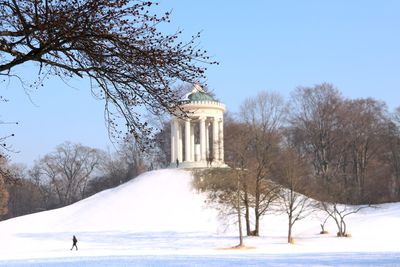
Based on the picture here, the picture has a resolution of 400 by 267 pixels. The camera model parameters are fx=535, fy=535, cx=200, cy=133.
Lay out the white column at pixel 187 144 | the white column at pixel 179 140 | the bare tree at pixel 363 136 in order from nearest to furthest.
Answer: the white column at pixel 187 144
the white column at pixel 179 140
the bare tree at pixel 363 136

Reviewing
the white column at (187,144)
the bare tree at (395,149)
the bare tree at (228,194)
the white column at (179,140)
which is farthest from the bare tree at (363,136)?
the bare tree at (228,194)

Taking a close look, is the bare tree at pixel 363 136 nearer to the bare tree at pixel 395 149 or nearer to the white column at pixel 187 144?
the bare tree at pixel 395 149

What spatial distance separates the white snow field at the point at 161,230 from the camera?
961 inches

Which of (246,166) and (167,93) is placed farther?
(246,166)

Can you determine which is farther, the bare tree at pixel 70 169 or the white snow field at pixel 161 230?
the bare tree at pixel 70 169

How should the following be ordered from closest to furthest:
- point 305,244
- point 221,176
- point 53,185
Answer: point 305,244 < point 221,176 < point 53,185

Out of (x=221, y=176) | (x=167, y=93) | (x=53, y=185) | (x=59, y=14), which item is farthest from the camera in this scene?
(x=53, y=185)

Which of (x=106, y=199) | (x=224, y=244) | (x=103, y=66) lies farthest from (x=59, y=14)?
(x=106, y=199)

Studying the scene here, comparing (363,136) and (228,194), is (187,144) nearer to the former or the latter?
(363,136)

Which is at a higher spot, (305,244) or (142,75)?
(142,75)

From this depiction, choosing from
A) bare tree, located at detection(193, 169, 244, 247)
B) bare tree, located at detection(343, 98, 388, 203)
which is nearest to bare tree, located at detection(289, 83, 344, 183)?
bare tree, located at detection(343, 98, 388, 203)

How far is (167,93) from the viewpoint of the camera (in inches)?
361

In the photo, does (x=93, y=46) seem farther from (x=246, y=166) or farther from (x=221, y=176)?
(x=221, y=176)

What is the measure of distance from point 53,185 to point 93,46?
83.2 metres
